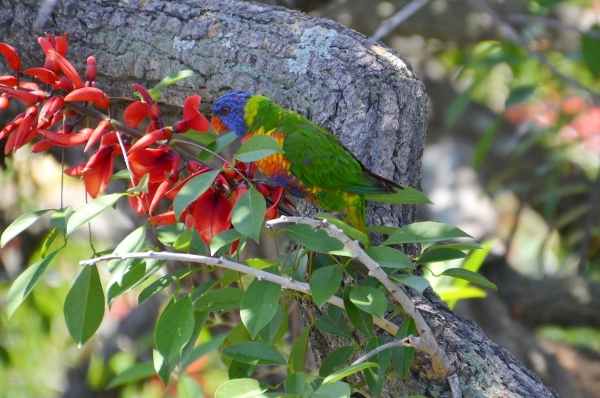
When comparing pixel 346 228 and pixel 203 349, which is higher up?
pixel 346 228

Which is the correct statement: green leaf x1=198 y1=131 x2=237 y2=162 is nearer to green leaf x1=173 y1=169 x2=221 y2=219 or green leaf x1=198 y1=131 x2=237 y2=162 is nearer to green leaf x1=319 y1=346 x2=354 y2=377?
green leaf x1=173 y1=169 x2=221 y2=219

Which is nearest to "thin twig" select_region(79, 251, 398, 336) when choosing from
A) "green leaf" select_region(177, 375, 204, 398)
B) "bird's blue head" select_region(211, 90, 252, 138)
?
"bird's blue head" select_region(211, 90, 252, 138)

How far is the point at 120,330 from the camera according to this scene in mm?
2801

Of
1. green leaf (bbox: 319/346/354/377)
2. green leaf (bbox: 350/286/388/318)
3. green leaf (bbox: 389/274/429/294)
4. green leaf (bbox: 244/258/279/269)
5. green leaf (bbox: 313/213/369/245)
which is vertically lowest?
green leaf (bbox: 319/346/354/377)

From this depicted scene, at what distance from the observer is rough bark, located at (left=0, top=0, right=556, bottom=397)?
126 cm

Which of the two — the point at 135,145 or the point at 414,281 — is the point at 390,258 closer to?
the point at 414,281

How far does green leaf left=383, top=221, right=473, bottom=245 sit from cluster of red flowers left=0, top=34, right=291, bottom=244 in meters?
0.21

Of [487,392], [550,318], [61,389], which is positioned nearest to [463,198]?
[550,318]

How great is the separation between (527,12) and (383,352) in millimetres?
2695

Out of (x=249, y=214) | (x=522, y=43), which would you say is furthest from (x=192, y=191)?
(x=522, y=43)

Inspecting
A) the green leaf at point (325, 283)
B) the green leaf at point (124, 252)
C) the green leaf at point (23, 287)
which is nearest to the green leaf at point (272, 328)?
the green leaf at point (325, 283)

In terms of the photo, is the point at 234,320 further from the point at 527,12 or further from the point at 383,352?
the point at 527,12

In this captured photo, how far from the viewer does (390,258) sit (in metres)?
0.90

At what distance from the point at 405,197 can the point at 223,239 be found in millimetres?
347
